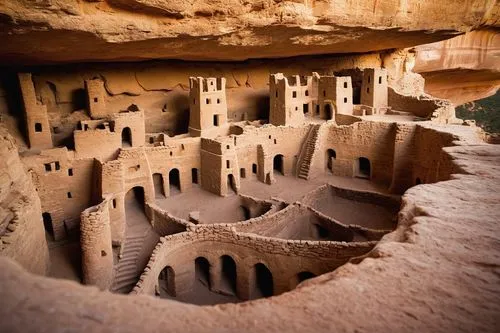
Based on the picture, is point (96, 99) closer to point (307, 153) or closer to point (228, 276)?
point (228, 276)

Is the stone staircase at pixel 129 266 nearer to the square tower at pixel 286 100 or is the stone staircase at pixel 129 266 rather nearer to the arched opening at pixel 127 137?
the arched opening at pixel 127 137

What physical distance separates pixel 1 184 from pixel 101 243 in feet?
11.2

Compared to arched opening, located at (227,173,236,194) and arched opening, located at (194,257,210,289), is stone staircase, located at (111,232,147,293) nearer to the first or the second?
arched opening, located at (194,257,210,289)

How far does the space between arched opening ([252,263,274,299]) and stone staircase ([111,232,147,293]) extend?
3.98m

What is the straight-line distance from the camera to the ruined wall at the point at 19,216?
398 inches

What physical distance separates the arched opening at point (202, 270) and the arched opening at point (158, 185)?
3.58 m

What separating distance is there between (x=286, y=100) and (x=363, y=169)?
5182 mm

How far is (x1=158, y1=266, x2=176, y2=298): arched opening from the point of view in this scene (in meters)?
14.1

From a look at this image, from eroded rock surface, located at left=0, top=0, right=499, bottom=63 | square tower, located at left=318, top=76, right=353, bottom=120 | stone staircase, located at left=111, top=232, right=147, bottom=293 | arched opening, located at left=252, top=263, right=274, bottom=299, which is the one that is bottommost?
arched opening, located at left=252, top=263, right=274, bottom=299

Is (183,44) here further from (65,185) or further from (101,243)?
(101,243)

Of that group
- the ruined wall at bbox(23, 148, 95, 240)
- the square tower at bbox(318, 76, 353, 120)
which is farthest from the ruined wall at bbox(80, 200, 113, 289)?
the square tower at bbox(318, 76, 353, 120)

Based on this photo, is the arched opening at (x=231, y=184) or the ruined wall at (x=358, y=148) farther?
the ruined wall at (x=358, y=148)

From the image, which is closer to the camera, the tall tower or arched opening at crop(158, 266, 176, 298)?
arched opening at crop(158, 266, 176, 298)

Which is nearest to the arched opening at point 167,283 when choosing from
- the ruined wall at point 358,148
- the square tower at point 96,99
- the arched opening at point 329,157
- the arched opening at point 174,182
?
the arched opening at point 174,182
